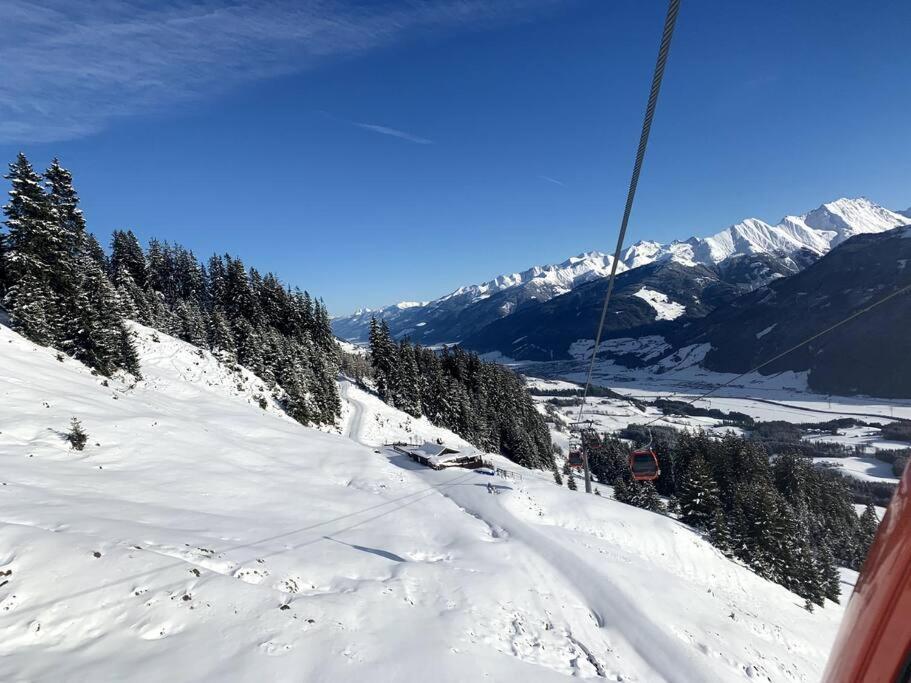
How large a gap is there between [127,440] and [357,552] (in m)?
14.3

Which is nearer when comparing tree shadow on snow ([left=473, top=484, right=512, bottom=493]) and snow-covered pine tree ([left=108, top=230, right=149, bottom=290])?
tree shadow on snow ([left=473, top=484, right=512, bottom=493])

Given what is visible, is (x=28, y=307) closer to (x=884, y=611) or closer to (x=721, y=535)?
(x=884, y=611)

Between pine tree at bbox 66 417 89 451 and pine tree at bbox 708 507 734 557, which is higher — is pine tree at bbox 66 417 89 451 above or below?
above

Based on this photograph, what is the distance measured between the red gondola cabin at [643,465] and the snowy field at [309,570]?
348 cm

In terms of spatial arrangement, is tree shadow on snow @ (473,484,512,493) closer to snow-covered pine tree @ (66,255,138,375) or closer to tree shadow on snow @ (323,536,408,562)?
tree shadow on snow @ (323,536,408,562)

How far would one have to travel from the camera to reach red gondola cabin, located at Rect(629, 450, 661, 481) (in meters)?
32.5

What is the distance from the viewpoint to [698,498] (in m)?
54.6

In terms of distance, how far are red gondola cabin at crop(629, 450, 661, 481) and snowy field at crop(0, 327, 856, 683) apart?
11.4ft

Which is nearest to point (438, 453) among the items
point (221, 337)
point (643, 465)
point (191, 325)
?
point (643, 465)

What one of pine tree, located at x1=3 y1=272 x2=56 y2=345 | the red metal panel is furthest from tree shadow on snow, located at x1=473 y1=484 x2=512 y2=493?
pine tree, located at x1=3 y1=272 x2=56 y2=345

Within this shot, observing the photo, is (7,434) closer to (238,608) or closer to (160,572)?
(160,572)

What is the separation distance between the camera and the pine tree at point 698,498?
53.5m

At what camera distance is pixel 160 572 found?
10.9 m

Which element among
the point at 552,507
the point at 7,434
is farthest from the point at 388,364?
the point at 7,434
